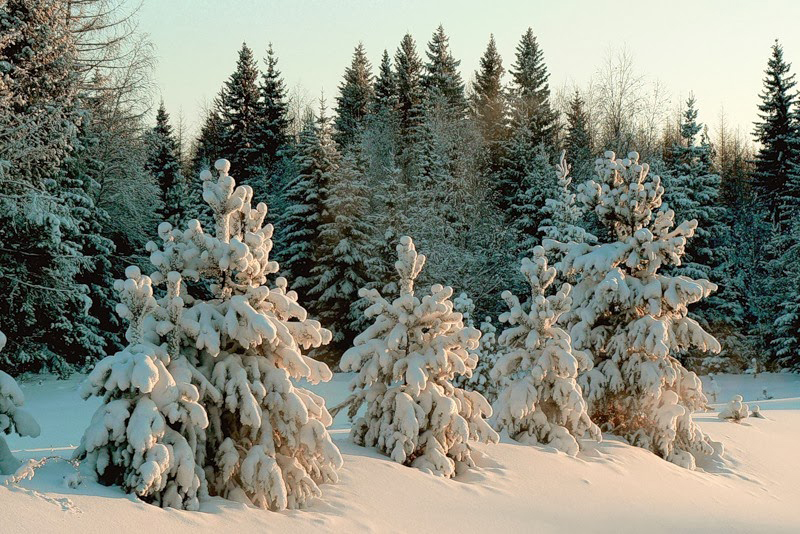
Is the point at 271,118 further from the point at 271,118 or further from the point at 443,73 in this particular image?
the point at 443,73

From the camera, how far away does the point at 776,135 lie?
3822 centimetres

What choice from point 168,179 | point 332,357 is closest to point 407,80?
point 168,179

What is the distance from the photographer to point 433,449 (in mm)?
8352

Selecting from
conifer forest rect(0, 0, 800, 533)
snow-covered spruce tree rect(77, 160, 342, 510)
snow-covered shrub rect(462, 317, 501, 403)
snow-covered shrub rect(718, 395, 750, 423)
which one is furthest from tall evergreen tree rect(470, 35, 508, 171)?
snow-covered spruce tree rect(77, 160, 342, 510)

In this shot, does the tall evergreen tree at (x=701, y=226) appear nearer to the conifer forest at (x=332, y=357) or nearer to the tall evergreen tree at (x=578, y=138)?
the conifer forest at (x=332, y=357)

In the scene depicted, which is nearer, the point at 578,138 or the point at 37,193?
the point at 37,193

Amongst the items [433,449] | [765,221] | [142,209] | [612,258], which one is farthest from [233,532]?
[765,221]

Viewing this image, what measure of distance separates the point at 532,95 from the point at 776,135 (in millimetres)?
13654

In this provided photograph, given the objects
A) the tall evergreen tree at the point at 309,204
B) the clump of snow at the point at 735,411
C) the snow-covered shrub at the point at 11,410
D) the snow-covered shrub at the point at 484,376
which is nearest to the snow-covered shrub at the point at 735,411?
the clump of snow at the point at 735,411

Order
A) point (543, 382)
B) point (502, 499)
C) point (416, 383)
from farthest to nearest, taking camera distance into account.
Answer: point (543, 382), point (416, 383), point (502, 499)

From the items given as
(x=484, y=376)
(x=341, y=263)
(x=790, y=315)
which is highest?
(x=341, y=263)

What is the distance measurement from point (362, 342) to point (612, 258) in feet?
17.2

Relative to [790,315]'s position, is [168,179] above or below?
above

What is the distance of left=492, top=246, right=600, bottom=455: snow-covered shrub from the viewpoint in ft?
33.1
